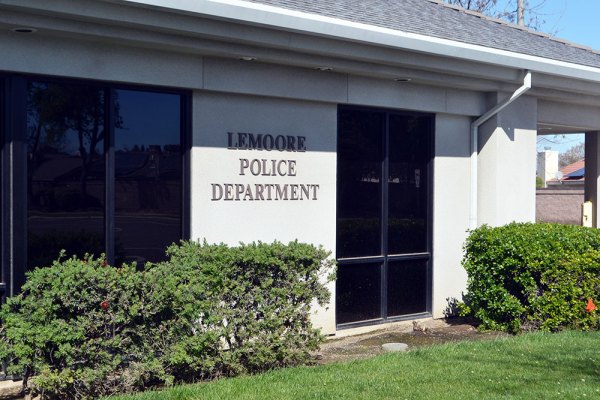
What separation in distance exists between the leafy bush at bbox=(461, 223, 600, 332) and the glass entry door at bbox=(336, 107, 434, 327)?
1.07 metres

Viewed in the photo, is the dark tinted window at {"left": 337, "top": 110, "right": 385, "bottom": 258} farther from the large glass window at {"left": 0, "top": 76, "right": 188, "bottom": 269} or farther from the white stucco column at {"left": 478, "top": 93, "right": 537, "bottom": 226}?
the large glass window at {"left": 0, "top": 76, "right": 188, "bottom": 269}

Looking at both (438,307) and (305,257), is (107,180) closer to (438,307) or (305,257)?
(305,257)

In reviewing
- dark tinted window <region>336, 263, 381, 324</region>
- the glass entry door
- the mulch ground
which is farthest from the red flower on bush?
dark tinted window <region>336, 263, 381, 324</region>

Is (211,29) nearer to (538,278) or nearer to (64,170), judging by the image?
(64,170)

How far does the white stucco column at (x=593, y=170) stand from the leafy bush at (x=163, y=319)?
946 centimetres

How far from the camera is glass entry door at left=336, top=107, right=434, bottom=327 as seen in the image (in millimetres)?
10562

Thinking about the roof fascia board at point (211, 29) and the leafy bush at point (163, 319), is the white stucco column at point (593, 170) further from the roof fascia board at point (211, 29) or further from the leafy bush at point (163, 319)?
the leafy bush at point (163, 319)

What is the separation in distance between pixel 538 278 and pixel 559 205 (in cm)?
2020

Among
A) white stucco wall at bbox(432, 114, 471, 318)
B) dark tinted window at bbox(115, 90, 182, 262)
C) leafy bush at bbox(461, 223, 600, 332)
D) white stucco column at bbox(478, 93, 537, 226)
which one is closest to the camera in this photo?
dark tinted window at bbox(115, 90, 182, 262)

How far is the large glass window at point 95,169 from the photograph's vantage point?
25.3 ft

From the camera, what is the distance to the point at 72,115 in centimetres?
800

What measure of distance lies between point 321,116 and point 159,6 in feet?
10.5

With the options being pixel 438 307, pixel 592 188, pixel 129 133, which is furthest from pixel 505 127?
pixel 129 133

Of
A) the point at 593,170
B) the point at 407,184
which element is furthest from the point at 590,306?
the point at 593,170
